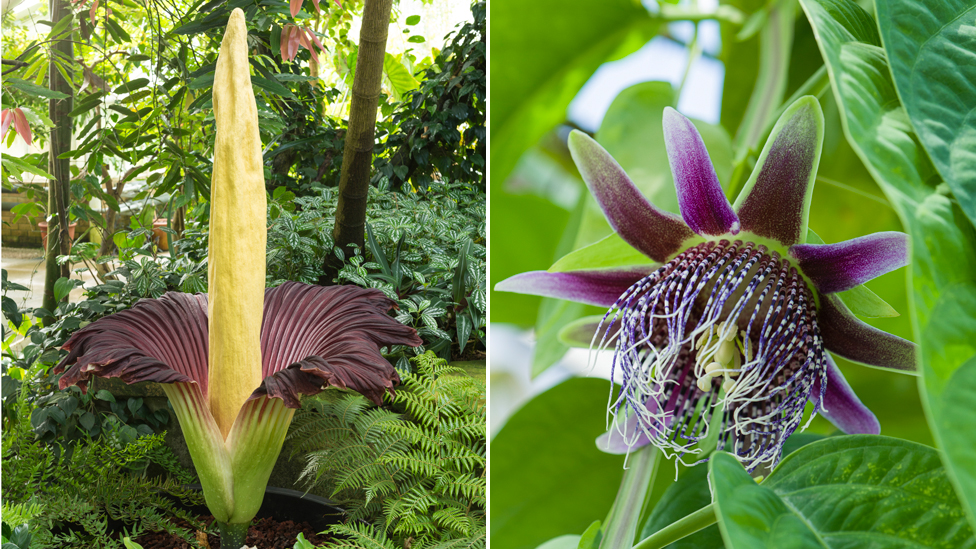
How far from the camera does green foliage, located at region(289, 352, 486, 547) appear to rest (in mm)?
672

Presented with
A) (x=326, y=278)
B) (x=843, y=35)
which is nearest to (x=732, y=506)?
(x=843, y=35)

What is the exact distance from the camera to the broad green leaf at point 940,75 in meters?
0.18

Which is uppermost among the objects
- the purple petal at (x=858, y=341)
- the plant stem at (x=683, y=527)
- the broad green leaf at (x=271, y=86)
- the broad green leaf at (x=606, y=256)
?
the broad green leaf at (x=271, y=86)

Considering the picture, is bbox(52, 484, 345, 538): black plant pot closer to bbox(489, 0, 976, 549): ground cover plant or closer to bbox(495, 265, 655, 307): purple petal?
bbox(489, 0, 976, 549): ground cover plant

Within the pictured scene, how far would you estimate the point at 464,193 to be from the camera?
96 centimetres

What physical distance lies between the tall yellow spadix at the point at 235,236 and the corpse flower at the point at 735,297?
0.31 meters

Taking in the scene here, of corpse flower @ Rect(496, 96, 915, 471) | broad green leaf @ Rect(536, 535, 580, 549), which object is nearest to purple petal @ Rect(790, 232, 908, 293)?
corpse flower @ Rect(496, 96, 915, 471)

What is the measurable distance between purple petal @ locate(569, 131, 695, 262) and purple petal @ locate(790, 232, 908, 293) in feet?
0.21

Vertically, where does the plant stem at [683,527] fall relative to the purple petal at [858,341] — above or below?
below

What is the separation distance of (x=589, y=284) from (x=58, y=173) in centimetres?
84

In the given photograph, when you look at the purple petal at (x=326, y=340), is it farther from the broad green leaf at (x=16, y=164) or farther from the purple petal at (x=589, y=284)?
the broad green leaf at (x=16, y=164)

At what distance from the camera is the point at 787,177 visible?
12.3 inches

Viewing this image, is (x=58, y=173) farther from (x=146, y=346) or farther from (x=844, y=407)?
(x=844, y=407)

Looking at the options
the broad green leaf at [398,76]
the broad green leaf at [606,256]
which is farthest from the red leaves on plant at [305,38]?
the broad green leaf at [606,256]
